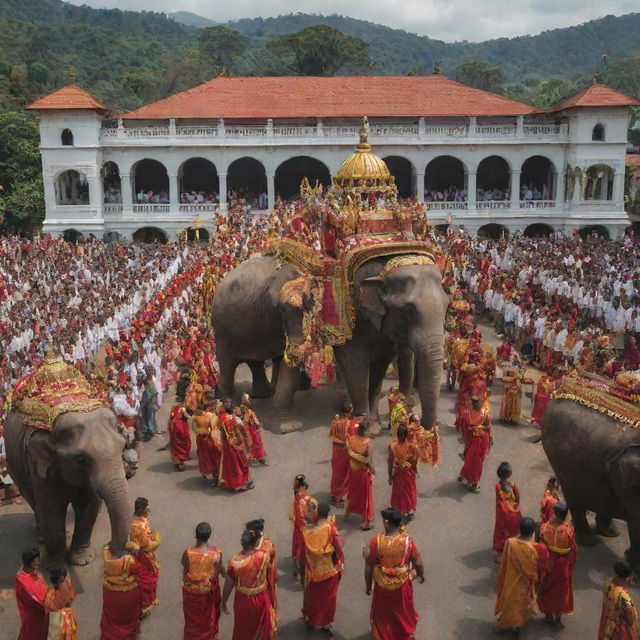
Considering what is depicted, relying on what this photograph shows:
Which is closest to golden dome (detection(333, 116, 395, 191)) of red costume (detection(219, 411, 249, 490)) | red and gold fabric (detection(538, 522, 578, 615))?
red costume (detection(219, 411, 249, 490))

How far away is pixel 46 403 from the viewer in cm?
739

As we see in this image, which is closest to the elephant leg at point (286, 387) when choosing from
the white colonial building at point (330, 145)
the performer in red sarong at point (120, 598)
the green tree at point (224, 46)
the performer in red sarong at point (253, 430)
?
the performer in red sarong at point (253, 430)

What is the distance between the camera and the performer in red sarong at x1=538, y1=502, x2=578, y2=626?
21.7 feet

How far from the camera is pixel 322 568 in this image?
650cm

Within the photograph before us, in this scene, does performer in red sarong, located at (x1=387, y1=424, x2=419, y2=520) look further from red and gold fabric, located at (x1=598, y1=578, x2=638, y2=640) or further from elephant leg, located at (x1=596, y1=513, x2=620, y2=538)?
red and gold fabric, located at (x1=598, y1=578, x2=638, y2=640)

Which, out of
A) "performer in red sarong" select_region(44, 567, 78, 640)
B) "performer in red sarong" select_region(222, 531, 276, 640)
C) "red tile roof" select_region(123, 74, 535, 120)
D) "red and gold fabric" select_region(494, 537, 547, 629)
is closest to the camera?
"performer in red sarong" select_region(44, 567, 78, 640)

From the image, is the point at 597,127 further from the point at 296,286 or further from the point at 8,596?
the point at 8,596

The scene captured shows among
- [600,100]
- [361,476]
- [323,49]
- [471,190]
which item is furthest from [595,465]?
[323,49]

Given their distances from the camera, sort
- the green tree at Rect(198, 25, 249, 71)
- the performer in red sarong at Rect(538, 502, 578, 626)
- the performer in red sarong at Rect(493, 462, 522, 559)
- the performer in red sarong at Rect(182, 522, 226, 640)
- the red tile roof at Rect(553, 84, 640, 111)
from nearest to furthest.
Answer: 1. the performer in red sarong at Rect(182, 522, 226, 640)
2. the performer in red sarong at Rect(538, 502, 578, 626)
3. the performer in red sarong at Rect(493, 462, 522, 559)
4. the red tile roof at Rect(553, 84, 640, 111)
5. the green tree at Rect(198, 25, 249, 71)

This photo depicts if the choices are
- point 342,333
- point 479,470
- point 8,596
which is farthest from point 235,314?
point 8,596

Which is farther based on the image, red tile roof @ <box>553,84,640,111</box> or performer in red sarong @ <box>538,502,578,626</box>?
red tile roof @ <box>553,84,640,111</box>

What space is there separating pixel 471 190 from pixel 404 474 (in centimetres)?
2722

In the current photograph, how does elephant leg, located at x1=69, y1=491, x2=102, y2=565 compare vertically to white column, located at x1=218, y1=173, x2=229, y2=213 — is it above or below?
below

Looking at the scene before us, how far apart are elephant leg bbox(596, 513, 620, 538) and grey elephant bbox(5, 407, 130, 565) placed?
4857mm
